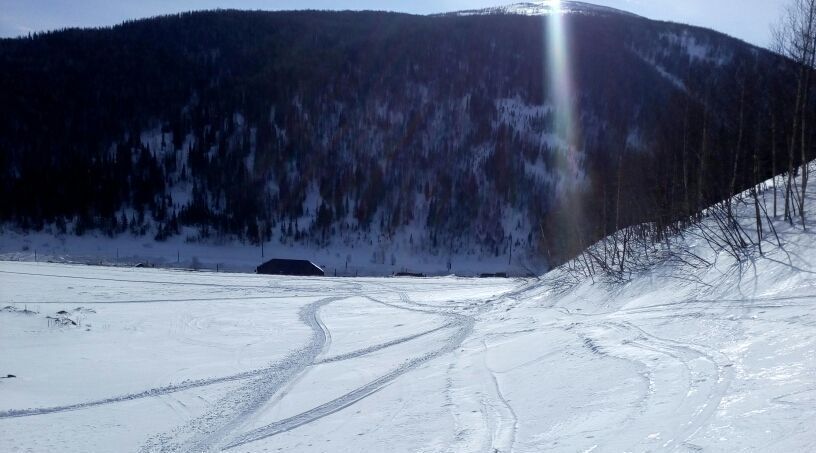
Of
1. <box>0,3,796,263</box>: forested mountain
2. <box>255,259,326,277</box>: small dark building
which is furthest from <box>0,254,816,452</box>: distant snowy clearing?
<box>0,3,796,263</box>: forested mountain

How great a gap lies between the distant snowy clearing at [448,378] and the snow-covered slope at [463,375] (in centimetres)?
3

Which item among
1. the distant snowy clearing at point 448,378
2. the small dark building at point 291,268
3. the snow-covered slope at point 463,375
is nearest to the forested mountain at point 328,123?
the small dark building at point 291,268

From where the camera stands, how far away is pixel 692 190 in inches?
705

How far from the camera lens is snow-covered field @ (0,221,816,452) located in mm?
5238

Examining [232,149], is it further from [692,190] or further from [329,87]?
[692,190]

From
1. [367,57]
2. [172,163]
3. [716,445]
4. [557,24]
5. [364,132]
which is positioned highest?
[557,24]

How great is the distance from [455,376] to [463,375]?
107 millimetres

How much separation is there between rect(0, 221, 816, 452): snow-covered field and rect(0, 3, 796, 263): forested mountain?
4603 cm

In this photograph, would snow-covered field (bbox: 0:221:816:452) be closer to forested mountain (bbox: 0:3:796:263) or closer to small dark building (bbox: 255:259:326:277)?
small dark building (bbox: 255:259:326:277)

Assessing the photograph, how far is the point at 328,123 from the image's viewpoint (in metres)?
91.7

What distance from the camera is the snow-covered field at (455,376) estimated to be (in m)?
5.24

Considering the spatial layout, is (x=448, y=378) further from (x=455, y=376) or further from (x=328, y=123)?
(x=328, y=123)

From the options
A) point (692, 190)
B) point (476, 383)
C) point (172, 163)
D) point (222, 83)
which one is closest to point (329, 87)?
point (222, 83)

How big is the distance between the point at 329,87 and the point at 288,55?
62.6 ft
